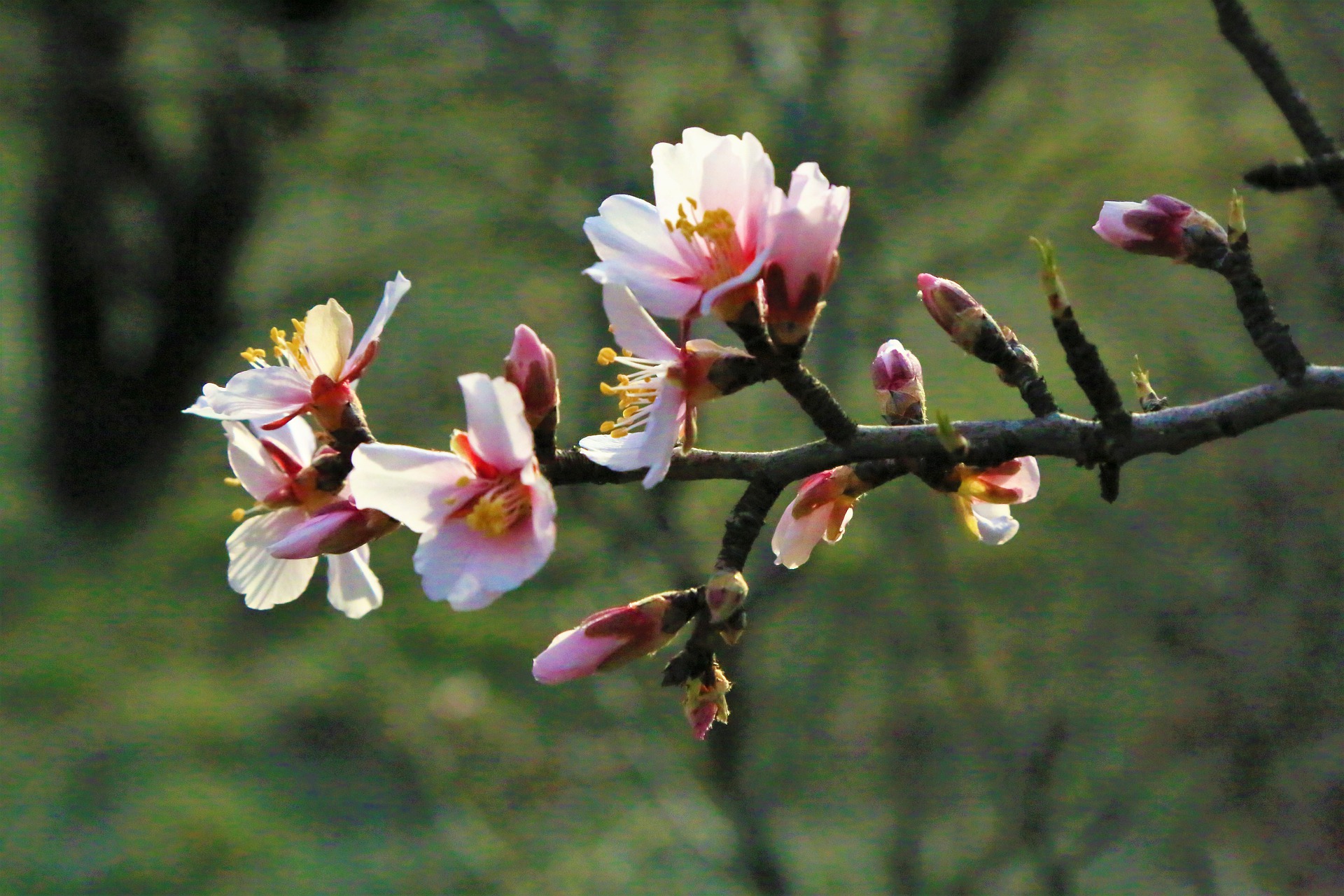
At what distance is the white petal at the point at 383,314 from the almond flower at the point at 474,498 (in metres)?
0.11

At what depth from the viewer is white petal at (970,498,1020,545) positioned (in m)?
0.85

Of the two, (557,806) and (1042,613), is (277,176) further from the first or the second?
(1042,613)

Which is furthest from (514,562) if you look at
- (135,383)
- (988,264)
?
(135,383)

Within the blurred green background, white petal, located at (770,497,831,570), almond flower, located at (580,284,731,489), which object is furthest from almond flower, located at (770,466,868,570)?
the blurred green background

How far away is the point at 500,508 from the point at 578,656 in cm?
10

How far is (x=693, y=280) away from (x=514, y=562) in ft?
0.69

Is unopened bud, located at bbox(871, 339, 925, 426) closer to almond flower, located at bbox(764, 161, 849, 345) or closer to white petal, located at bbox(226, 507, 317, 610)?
almond flower, located at bbox(764, 161, 849, 345)

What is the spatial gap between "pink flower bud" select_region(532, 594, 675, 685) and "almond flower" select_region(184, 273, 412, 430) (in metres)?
0.25

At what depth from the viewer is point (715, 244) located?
2.26 ft

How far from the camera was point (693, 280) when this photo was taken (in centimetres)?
69

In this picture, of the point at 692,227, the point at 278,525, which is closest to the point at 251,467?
the point at 278,525

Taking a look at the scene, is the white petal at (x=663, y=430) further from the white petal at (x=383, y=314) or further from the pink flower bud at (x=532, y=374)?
the white petal at (x=383, y=314)

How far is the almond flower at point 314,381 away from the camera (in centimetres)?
75

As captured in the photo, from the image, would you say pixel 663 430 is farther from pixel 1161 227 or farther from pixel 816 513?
pixel 1161 227
